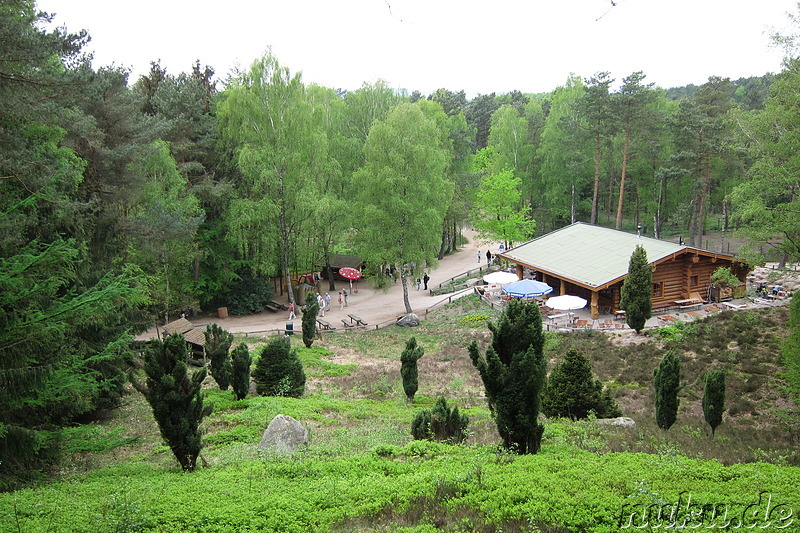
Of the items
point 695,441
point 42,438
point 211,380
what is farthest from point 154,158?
point 695,441

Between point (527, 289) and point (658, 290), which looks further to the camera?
point (658, 290)

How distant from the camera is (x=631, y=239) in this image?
97.5 feet

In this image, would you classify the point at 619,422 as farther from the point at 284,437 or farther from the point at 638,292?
the point at 638,292

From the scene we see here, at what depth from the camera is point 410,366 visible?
595 inches

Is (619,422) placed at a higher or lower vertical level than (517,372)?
lower

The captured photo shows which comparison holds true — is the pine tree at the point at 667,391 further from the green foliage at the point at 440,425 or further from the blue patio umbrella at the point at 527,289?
the blue patio umbrella at the point at 527,289

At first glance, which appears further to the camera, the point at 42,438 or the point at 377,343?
the point at 377,343

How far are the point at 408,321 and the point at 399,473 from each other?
807 inches

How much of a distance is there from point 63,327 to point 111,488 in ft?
9.12

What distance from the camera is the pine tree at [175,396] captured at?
9031mm

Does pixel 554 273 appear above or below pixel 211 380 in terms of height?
above

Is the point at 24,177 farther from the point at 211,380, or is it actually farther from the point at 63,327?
Result: the point at 211,380

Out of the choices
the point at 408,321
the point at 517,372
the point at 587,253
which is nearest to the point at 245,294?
the point at 408,321

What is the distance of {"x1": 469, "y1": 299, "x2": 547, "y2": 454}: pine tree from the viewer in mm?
8633
